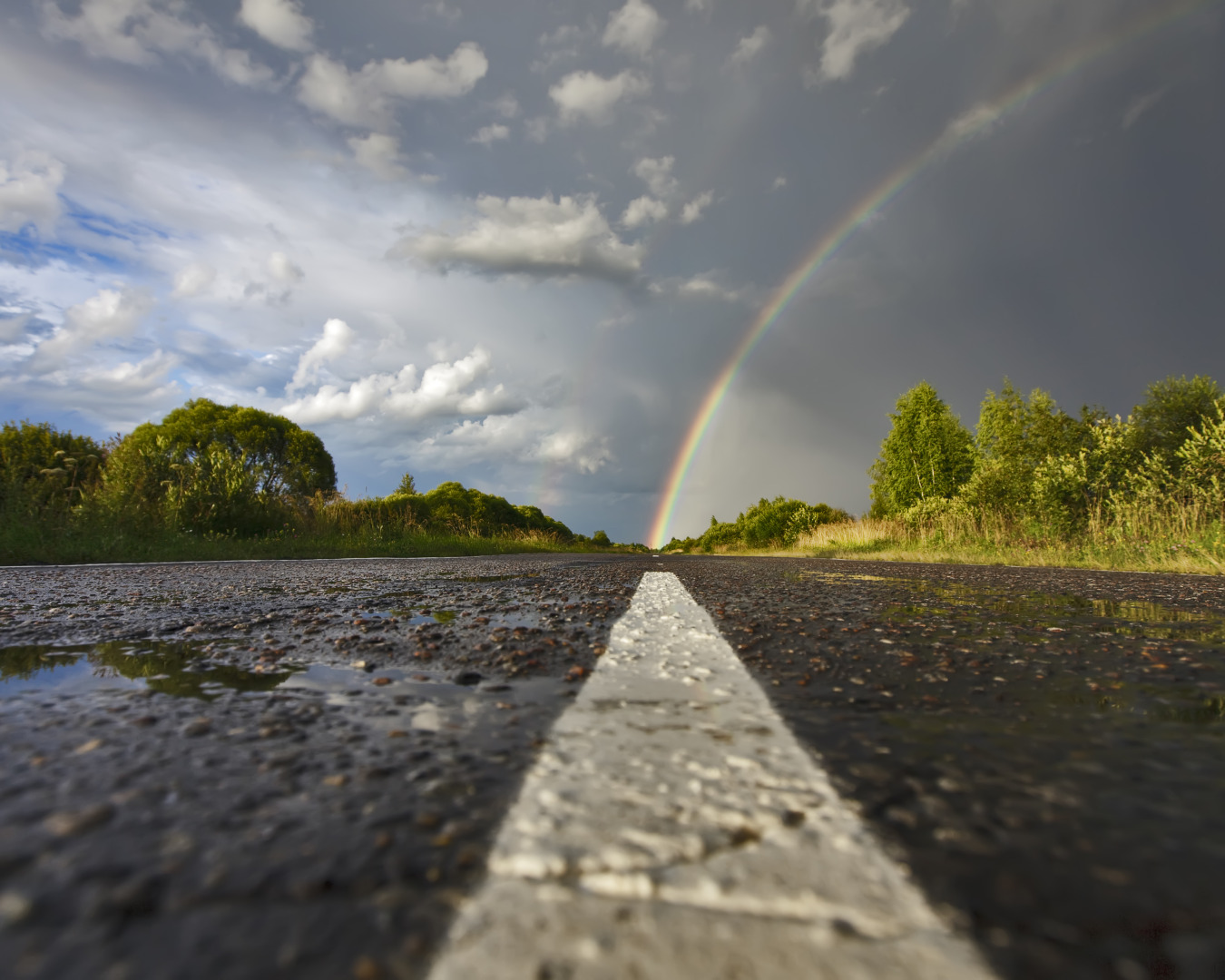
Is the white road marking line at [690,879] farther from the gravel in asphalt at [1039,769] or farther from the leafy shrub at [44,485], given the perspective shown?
the leafy shrub at [44,485]

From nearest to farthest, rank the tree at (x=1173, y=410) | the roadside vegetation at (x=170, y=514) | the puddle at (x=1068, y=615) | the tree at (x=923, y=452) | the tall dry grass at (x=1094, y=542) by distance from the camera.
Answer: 1. the puddle at (x=1068, y=615)
2. the roadside vegetation at (x=170, y=514)
3. the tall dry grass at (x=1094, y=542)
4. the tree at (x=1173, y=410)
5. the tree at (x=923, y=452)

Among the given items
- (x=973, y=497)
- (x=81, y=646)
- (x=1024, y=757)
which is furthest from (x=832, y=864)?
(x=973, y=497)

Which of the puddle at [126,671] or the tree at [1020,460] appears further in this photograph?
the tree at [1020,460]

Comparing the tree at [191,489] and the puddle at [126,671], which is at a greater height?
the tree at [191,489]

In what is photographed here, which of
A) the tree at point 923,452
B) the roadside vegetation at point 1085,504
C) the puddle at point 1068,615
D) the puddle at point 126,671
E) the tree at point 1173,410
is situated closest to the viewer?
the puddle at point 126,671

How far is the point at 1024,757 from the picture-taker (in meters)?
1.32

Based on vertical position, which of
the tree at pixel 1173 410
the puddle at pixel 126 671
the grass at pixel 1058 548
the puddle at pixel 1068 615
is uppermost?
the tree at pixel 1173 410

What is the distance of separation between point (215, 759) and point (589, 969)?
1012 millimetres

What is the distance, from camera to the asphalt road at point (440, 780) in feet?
2.43

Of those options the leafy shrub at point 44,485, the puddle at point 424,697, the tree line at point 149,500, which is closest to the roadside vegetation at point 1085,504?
the puddle at point 424,697

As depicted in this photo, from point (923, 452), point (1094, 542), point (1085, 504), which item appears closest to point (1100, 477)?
point (1085, 504)

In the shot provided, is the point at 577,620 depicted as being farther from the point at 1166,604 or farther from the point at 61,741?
the point at 1166,604

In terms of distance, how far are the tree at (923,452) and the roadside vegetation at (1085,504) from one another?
19.0 feet

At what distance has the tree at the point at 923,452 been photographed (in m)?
37.3
